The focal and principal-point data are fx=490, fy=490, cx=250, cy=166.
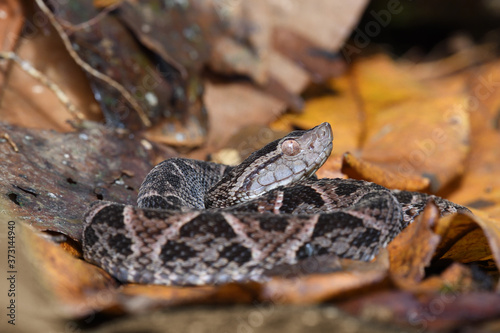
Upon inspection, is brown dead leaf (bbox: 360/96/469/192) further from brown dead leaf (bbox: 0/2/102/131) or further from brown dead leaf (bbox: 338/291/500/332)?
brown dead leaf (bbox: 0/2/102/131)

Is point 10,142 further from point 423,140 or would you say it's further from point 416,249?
point 423,140

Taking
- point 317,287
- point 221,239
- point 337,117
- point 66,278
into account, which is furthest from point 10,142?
point 337,117

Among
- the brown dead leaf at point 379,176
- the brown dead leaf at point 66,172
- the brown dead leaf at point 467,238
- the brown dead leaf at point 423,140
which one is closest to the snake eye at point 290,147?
the brown dead leaf at point 379,176

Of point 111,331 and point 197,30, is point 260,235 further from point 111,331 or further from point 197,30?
point 197,30

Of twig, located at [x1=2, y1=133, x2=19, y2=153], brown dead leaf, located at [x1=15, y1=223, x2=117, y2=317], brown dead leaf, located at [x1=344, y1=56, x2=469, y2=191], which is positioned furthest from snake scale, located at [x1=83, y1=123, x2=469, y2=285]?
brown dead leaf, located at [x1=344, y1=56, x2=469, y2=191]

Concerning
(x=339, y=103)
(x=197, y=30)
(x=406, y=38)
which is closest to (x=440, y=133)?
(x=339, y=103)

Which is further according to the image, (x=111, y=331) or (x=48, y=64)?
(x=48, y=64)

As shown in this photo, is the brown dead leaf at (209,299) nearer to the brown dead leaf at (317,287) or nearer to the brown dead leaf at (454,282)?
the brown dead leaf at (317,287)
